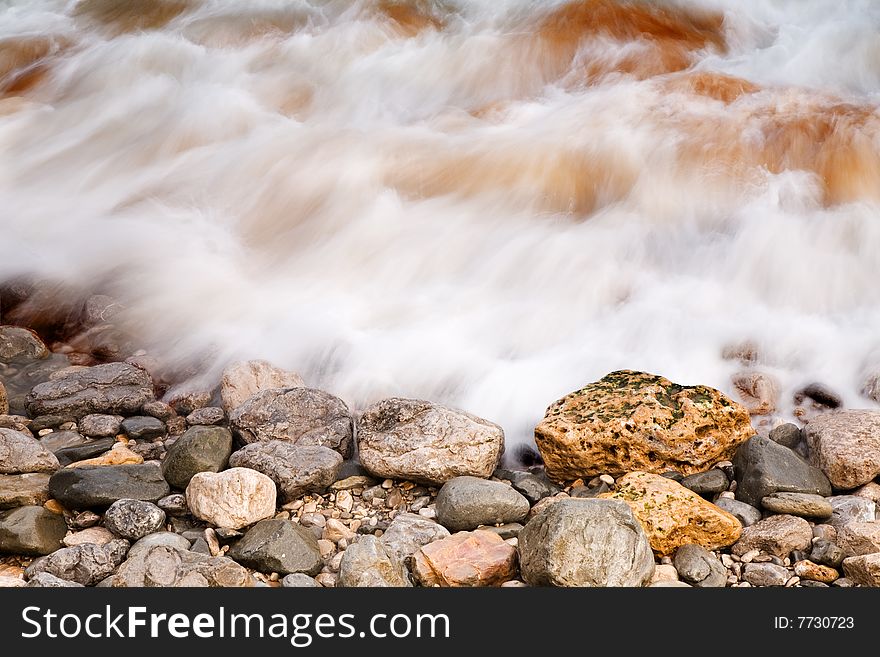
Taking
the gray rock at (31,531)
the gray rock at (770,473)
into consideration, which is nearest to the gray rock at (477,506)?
the gray rock at (770,473)

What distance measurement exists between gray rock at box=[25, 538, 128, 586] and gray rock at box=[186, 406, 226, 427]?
4.78ft

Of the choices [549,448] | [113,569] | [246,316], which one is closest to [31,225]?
[246,316]

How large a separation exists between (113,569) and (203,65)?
24.4ft

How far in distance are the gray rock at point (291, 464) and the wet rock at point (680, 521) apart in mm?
1557

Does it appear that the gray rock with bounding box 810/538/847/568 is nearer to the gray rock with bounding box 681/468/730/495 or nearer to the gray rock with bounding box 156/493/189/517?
the gray rock with bounding box 681/468/730/495

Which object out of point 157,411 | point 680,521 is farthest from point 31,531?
point 680,521

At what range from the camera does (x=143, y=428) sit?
5023 mm

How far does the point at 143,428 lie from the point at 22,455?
774mm

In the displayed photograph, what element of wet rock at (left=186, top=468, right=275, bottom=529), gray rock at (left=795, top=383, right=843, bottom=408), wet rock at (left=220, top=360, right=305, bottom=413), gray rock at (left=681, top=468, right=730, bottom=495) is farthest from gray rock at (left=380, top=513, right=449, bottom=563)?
gray rock at (left=795, top=383, right=843, bottom=408)

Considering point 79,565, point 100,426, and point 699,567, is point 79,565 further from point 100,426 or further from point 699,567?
point 699,567

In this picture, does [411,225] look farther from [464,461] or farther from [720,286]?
[464,461]

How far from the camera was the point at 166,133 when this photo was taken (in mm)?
8609
